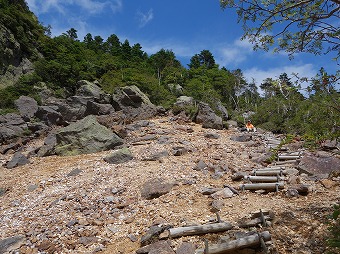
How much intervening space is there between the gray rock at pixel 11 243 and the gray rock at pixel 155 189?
3.02m

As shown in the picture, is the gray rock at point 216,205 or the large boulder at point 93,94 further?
the large boulder at point 93,94

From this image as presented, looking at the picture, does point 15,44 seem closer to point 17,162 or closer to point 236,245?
point 17,162

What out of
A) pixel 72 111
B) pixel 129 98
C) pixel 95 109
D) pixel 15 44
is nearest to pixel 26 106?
pixel 72 111

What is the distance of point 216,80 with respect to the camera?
5412cm

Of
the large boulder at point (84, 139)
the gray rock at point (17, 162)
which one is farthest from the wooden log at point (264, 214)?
the gray rock at point (17, 162)

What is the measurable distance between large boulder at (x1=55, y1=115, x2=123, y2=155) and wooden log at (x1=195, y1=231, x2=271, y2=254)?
881 centimetres

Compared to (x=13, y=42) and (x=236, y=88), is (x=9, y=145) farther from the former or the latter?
(x=236, y=88)

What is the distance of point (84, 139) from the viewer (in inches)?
501

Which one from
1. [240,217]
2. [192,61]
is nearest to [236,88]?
[192,61]

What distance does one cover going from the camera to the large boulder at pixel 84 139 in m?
12.5

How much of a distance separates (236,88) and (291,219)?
157 ft

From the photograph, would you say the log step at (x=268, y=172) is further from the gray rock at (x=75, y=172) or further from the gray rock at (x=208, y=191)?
the gray rock at (x=75, y=172)

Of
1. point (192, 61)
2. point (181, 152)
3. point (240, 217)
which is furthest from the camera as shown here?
point (192, 61)

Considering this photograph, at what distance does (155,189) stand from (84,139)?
6435mm
